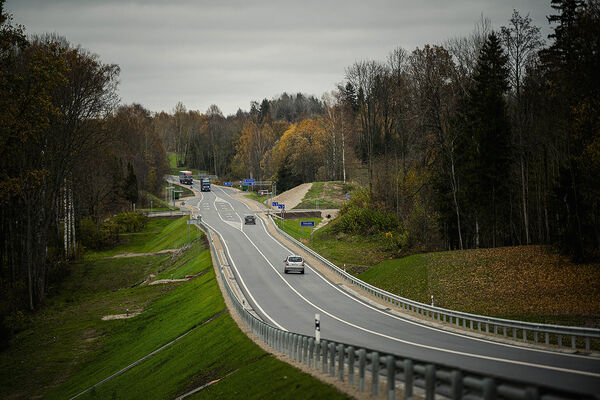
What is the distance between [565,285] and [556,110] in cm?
1183

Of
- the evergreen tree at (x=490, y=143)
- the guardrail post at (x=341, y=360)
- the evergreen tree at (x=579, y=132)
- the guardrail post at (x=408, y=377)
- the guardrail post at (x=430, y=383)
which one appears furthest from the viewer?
the evergreen tree at (x=490, y=143)

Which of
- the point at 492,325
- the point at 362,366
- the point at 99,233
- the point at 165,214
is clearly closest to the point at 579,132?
the point at 492,325

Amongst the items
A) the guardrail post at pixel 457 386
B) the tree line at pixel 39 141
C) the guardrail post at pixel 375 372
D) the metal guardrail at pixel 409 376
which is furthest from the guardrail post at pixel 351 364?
the tree line at pixel 39 141

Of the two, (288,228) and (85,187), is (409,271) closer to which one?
(288,228)

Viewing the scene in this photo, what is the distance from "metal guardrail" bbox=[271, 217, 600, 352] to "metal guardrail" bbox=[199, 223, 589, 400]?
7238 millimetres

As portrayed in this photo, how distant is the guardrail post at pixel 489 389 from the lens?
754 cm

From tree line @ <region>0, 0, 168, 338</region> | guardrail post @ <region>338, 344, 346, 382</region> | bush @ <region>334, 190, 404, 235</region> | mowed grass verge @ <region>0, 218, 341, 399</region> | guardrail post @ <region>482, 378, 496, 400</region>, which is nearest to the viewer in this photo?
guardrail post @ <region>482, 378, 496, 400</region>

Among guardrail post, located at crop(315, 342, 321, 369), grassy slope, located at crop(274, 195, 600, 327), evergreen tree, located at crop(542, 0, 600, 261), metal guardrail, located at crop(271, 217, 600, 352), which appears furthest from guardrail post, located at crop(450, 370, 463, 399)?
evergreen tree, located at crop(542, 0, 600, 261)

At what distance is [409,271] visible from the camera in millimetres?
38250

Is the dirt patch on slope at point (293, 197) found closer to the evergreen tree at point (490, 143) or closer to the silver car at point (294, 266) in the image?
the silver car at point (294, 266)

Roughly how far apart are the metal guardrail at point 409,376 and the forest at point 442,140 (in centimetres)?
1684

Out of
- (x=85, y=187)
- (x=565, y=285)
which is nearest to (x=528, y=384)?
(x=565, y=285)

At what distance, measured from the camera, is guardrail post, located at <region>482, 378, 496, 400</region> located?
7.54 m

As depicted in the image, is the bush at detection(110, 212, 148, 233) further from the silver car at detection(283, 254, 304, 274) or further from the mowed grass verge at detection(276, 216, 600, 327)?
the mowed grass verge at detection(276, 216, 600, 327)
